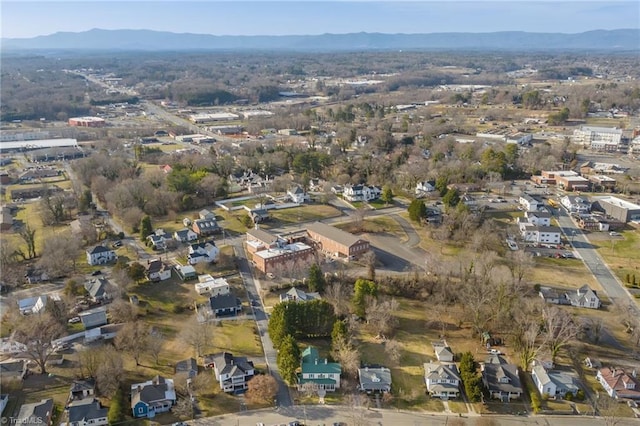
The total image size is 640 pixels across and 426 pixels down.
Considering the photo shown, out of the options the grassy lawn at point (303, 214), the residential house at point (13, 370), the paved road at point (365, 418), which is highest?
the grassy lawn at point (303, 214)

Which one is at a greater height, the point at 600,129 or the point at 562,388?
the point at 600,129

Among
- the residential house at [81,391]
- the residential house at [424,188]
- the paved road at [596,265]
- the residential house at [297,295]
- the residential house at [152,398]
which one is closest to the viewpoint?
the residential house at [152,398]

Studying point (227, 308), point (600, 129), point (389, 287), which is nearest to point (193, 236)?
A: point (227, 308)

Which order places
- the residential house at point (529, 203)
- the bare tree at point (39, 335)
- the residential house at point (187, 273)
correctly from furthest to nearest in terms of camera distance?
the residential house at point (529, 203) → the residential house at point (187, 273) → the bare tree at point (39, 335)

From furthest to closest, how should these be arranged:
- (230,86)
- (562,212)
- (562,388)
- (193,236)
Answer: (230,86) < (562,212) < (193,236) < (562,388)

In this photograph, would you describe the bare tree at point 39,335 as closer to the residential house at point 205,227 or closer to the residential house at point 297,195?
the residential house at point 205,227

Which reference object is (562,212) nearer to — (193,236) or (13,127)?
(193,236)

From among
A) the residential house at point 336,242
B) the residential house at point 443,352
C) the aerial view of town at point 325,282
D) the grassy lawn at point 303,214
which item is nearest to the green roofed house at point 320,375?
the aerial view of town at point 325,282

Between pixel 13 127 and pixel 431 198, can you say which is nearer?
pixel 431 198
